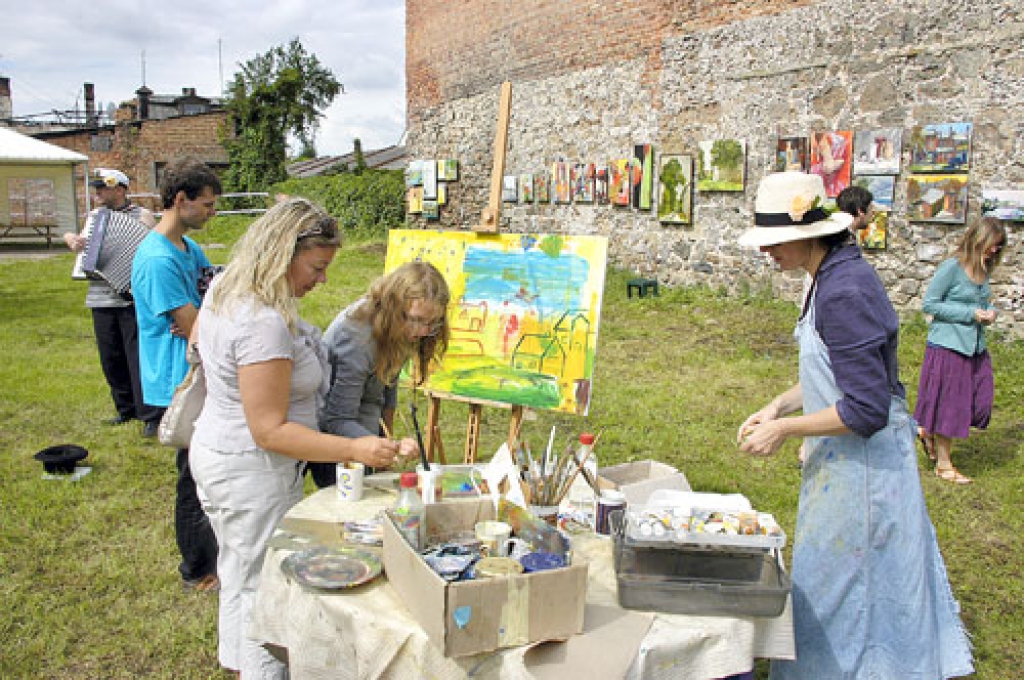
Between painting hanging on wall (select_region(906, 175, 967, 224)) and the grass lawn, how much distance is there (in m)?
Result: 1.01

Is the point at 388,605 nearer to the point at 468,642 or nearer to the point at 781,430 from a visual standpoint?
the point at 468,642

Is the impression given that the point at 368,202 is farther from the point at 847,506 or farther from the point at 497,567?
the point at 497,567

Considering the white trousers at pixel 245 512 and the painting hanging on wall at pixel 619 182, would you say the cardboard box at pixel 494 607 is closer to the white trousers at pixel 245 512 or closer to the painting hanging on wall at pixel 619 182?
the white trousers at pixel 245 512

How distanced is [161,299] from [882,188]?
696 cm

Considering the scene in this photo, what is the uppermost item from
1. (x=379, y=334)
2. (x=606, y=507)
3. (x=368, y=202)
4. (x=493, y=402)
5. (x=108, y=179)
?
(x=368, y=202)

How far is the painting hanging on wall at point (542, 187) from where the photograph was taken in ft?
41.5

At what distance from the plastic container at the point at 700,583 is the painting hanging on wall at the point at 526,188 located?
37.5 feet

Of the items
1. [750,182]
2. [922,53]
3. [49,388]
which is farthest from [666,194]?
[49,388]

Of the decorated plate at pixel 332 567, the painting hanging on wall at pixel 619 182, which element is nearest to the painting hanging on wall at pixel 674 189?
the painting hanging on wall at pixel 619 182

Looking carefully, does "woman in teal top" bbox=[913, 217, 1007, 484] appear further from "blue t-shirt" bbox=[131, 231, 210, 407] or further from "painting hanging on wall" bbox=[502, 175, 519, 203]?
"painting hanging on wall" bbox=[502, 175, 519, 203]

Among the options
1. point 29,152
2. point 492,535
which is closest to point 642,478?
point 492,535

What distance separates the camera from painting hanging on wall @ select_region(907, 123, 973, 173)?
7.28 m

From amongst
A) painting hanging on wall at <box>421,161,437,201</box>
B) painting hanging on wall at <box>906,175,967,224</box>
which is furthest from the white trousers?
painting hanging on wall at <box>421,161,437,201</box>

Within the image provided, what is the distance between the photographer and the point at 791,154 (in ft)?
29.0
